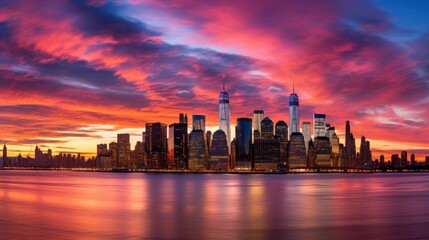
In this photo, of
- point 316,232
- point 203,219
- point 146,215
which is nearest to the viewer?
point 316,232

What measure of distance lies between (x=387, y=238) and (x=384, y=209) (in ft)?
94.4

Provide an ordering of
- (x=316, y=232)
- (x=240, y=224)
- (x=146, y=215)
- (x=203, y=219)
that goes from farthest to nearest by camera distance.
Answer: (x=146, y=215)
(x=203, y=219)
(x=240, y=224)
(x=316, y=232)

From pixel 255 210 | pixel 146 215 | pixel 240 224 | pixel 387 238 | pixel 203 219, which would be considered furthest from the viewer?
pixel 255 210

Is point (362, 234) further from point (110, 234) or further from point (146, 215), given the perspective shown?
point (146, 215)

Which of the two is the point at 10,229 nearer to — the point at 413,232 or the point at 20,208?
the point at 20,208

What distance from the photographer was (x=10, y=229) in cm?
4794

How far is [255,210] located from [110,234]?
89.7 feet

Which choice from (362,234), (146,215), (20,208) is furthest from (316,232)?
(20,208)

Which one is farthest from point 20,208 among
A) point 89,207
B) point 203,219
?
point 203,219

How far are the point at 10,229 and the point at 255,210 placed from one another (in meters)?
30.4

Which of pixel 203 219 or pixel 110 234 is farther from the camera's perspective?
pixel 203 219

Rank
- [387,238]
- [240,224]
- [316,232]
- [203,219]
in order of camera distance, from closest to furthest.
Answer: [387,238] → [316,232] → [240,224] → [203,219]

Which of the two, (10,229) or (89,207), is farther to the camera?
(89,207)

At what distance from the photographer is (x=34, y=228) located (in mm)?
48875
